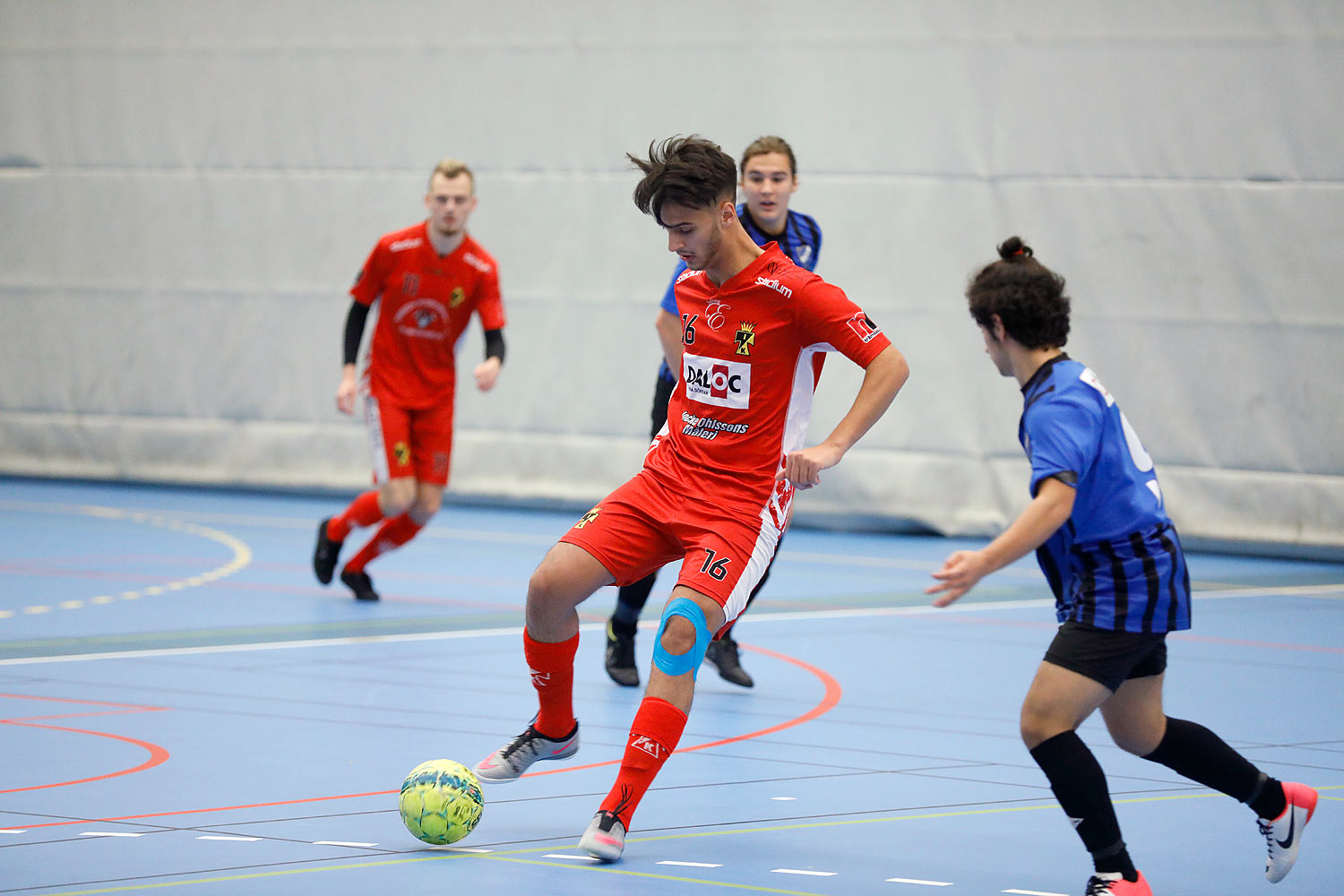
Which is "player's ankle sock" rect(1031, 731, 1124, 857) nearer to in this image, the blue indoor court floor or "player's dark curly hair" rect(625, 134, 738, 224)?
the blue indoor court floor

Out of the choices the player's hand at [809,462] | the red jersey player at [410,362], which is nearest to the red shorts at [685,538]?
the player's hand at [809,462]

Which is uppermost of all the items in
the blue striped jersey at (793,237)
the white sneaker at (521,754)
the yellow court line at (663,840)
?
the blue striped jersey at (793,237)

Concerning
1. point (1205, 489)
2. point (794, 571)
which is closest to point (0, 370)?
point (794, 571)

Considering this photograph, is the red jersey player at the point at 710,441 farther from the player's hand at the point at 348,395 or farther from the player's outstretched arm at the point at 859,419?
the player's hand at the point at 348,395

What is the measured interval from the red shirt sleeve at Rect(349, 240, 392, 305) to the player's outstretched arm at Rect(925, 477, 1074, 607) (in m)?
6.03

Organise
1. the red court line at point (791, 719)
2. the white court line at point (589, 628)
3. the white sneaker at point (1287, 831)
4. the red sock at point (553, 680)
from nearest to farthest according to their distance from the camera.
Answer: the white sneaker at point (1287, 831)
the red sock at point (553, 680)
the red court line at point (791, 719)
the white court line at point (589, 628)

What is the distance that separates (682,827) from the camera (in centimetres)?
478

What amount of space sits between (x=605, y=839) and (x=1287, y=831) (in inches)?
64.3

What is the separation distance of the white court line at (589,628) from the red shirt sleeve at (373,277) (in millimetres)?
2061

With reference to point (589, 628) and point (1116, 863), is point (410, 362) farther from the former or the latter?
point (1116, 863)

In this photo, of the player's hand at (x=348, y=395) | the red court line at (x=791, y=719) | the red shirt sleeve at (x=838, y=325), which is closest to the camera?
the red shirt sleeve at (x=838, y=325)

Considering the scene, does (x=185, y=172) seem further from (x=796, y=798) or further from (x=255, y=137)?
(x=796, y=798)

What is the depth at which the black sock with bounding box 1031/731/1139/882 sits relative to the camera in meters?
3.94

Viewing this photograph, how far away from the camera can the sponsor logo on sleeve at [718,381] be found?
16.0ft
